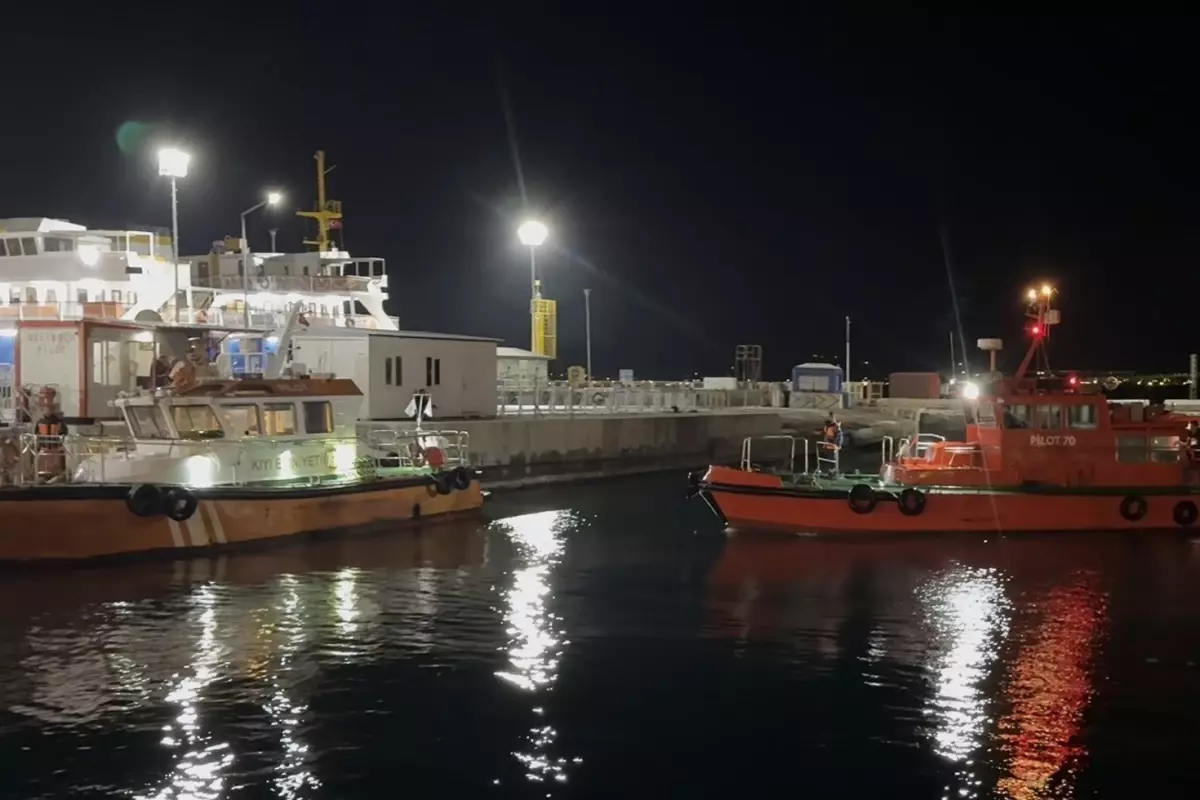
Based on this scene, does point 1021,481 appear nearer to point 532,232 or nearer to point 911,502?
point 911,502

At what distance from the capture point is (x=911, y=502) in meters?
21.2

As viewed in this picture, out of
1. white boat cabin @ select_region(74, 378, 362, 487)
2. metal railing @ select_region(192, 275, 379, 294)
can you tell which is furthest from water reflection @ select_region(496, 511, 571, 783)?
metal railing @ select_region(192, 275, 379, 294)

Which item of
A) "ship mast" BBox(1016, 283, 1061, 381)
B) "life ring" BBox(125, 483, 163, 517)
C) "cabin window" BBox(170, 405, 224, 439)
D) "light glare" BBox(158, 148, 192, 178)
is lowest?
"life ring" BBox(125, 483, 163, 517)

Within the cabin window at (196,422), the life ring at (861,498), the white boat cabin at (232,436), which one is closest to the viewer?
the white boat cabin at (232,436)

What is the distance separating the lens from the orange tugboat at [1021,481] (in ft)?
70.3

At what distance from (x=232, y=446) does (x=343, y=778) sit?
39.0 feet

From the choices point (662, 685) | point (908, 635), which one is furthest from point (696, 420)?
point (662, 685)

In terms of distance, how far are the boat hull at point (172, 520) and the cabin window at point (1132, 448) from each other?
13576 mm

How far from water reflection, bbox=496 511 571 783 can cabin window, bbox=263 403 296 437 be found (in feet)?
14.8

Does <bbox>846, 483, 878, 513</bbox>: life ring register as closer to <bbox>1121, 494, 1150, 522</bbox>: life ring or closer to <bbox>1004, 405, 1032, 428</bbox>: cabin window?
<bbox>1004, 405, 1032, 428</bbox>: cabin window

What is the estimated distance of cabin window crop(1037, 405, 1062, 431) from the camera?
2181 cm

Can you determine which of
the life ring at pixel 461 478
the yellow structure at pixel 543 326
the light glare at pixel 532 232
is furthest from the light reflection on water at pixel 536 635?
the yellow structure at pixel 543 326

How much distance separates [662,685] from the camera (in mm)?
11727

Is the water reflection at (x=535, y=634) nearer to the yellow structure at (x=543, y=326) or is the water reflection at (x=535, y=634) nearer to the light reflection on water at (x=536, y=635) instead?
the light reflection on water at (x=536, y=635)
